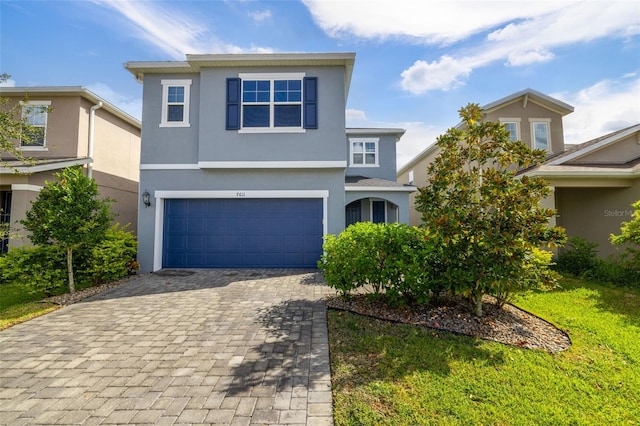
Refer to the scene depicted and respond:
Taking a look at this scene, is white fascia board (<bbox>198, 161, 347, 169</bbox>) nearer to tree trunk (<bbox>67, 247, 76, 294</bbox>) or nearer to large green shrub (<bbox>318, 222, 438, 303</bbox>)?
large green shrub (<bbox>318, 222, 438, 303</bbox>)

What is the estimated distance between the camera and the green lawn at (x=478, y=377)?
260 cm

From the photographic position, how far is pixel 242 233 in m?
9.56

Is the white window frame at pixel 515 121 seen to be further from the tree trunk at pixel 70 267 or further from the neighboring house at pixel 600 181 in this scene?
the tree trunk at pixel 70 267

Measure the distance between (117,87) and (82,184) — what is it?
257 inches

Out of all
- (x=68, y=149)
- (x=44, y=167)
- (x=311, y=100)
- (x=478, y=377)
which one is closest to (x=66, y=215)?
(x=44, y=167)

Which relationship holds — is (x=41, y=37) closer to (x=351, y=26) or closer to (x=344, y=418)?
(x=351, y=26)

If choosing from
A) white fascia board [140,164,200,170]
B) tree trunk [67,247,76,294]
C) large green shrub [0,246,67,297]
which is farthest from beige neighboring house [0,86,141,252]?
tree trunk [67,247,76,294]

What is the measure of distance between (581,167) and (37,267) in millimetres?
16991

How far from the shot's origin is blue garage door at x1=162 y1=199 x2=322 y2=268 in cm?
952

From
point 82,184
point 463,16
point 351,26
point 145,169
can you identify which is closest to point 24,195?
point 145,169

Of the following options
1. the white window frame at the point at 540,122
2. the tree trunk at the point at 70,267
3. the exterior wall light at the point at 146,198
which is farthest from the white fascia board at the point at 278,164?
the white window frame at the point at 540,122

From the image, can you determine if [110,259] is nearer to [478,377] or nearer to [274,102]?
[274,102]

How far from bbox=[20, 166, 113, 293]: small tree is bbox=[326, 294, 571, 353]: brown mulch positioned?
6.22 meters

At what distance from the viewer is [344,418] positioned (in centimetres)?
254
